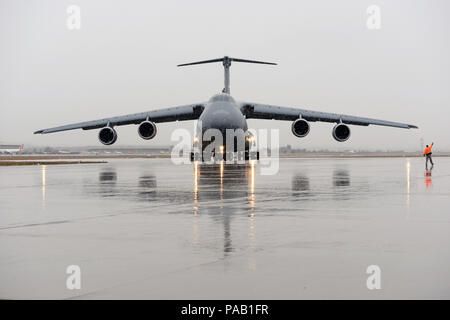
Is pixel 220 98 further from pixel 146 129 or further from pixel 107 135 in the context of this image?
pixel 107 135

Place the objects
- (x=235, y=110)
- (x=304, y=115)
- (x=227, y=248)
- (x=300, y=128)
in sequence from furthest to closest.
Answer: (x=304, y=115) → (x=300, y=128) → (x=235, y=110) → (x=227, y=248)

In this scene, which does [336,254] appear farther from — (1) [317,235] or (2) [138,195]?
(2) [138,195]

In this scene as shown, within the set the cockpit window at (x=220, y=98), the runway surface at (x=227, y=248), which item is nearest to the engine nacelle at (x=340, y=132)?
the cockpit window at (x=220, y=98)

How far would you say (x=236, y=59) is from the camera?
37.9 m

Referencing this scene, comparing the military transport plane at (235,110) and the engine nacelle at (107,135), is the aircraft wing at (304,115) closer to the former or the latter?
the military transport plane at (235,110)

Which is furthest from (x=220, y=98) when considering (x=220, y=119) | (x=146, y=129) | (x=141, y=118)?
(x=141, y=118)

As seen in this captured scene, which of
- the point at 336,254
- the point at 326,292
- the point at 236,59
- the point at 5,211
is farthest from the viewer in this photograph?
the point at 236,59

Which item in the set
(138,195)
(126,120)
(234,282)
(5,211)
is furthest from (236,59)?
(234,282)

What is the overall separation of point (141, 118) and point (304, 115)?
9781 millimetres

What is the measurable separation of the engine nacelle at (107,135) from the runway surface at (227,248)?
21.2 m

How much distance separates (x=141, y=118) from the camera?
33.3 meters

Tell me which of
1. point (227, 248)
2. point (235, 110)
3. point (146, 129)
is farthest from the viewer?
point (146, 129)
